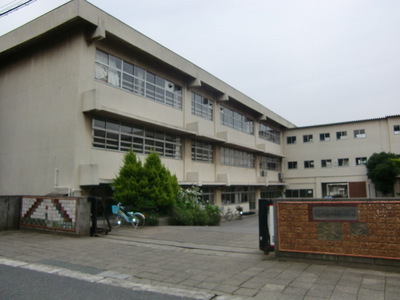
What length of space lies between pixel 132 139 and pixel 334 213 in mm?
12306

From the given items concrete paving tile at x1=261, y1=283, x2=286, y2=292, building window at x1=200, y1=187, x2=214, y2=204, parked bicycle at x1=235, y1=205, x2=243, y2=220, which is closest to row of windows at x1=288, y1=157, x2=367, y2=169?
parked bicycle at x1=235, y1=205, x2=243, y2=220

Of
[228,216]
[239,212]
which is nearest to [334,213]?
[228,216]

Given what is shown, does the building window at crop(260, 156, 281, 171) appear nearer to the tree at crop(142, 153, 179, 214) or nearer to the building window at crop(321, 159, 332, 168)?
the building window at crop(321, 159, 332, 168)

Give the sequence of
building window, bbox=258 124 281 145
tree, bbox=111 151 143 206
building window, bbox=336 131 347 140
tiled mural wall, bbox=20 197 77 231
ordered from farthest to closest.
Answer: building window, bbox=336 131 347 140 → building window, bbox=258 124 281 145 → tree, bbox=111 151 143 206 → tiled mural wall, bbox=20 197 77 231

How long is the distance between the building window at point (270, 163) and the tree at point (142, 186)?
21.0m

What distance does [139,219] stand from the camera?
45.5 ft

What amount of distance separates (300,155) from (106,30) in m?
29.6

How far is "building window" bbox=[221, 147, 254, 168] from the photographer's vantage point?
27.2 meters

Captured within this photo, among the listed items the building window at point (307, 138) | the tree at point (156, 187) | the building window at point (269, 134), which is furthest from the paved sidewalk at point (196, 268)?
the building window at point (307, 138)

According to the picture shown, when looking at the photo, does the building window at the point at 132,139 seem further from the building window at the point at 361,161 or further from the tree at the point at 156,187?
the building window at the point at 361,161

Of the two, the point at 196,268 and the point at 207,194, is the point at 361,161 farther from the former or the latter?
the point at 196,268

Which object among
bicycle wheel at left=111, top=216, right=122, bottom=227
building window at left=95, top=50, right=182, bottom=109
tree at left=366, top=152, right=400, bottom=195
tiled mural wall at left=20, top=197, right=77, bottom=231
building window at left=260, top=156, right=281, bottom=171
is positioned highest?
building window at left=95, top=50, right=182, bottom=109

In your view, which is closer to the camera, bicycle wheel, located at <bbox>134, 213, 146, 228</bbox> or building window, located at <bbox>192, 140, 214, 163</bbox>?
bicycle wheel, located at <bbox>134, 213, 146, 228</bbox>

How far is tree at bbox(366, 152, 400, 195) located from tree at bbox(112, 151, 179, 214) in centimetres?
2483
